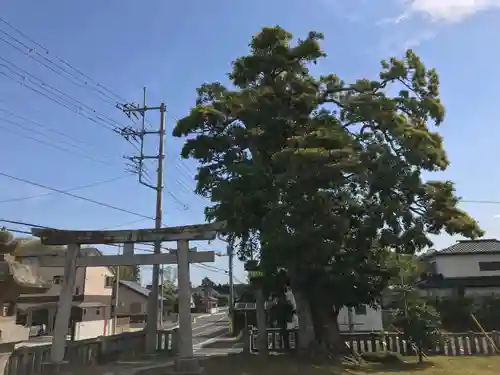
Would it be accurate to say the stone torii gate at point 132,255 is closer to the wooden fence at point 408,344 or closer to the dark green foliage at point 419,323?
the wooden fence at point 408,344

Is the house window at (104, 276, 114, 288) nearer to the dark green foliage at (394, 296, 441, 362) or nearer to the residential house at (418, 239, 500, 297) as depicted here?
the residential house at (418, 239, 500, 297)

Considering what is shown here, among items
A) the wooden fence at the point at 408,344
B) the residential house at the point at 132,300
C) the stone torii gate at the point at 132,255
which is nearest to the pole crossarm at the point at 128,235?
the stone torii gate at the point at 132,255

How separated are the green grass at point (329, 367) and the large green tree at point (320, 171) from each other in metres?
1.83

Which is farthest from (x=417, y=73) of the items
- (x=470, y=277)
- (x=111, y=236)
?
(x=470, y=277)

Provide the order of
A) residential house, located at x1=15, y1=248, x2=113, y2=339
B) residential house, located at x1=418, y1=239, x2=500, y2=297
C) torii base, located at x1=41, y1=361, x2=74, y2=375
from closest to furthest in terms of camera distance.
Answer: torii base, located at x1=41, y1=361, x2=74, y2=375 → residential house, located at x1=418, y1=239, x2=500, y2=297 → residential house, located at x1=15, y1=248, x2=113, y2=339

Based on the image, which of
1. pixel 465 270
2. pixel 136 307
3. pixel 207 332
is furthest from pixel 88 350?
pixel 136 307

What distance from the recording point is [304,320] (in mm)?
15359

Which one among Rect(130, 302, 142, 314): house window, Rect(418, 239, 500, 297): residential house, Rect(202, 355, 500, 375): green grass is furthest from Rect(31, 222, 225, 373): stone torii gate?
Rect(130, 302, 142, 314): house window

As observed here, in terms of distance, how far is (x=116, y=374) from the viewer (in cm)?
1308

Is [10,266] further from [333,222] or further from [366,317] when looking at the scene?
[366,317]

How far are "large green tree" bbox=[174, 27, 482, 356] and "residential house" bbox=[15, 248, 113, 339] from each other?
21.9m

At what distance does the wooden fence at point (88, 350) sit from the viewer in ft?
38.3

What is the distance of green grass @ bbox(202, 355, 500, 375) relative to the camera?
506 inches

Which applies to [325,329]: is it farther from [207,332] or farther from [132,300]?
[132,300]
